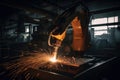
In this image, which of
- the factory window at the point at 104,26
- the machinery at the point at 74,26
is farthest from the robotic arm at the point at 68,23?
the factory window at the point at 104,26

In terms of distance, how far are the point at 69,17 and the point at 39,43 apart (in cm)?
445

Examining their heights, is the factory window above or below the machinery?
above

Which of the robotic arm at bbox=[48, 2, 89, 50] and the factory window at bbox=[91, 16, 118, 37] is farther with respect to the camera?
the factory window at bbox=[91, 16, 118, 37]

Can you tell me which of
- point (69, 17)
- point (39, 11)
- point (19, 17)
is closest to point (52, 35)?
point (69, 17)

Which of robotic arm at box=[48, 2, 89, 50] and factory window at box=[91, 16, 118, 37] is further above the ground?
factory window at box=[91, 16, 118, 37]

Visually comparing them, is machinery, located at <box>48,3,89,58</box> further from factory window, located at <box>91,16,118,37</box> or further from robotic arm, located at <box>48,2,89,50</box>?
factory window, located at <box>91,16,118,37</box>

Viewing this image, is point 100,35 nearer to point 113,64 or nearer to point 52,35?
point 113,64

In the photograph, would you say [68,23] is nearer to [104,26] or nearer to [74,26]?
[74,26]

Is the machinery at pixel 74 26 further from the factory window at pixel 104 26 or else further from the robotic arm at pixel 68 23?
the factory window at pixel 104 26

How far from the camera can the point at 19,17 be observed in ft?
A: 21.0

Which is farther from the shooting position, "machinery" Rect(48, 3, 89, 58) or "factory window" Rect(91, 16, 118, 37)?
"factory window" Rect(91, 16, 118, 37)

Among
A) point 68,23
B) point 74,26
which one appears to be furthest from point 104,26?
point 68,23

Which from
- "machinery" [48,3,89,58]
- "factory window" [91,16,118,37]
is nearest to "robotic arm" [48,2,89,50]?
"machinery" [48,3,89,58]

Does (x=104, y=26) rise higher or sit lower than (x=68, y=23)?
higher
